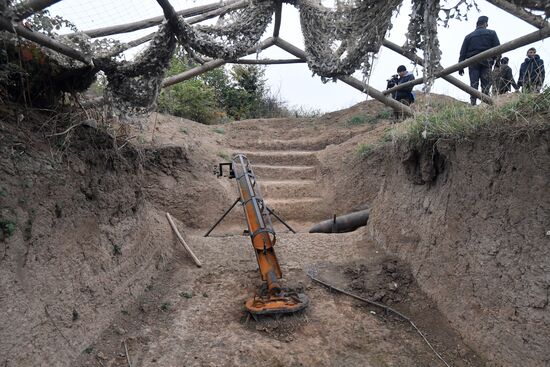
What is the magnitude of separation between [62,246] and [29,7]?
1.73m

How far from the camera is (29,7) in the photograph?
7.91 feet

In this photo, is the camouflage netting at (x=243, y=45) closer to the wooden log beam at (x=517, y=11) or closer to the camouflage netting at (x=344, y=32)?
the camouflage netting at (x=344, y=32)

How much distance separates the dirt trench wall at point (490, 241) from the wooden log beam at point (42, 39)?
343cm

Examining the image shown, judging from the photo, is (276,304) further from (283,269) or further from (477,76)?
Result: (477,76)

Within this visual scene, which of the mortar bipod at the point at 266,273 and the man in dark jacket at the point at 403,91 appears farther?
the man in dark jacket at the point at 403,91

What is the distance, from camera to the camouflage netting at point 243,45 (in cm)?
297

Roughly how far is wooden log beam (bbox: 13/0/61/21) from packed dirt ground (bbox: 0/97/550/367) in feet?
2.71

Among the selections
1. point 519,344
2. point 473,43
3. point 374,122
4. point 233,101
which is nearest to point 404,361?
point 519,344

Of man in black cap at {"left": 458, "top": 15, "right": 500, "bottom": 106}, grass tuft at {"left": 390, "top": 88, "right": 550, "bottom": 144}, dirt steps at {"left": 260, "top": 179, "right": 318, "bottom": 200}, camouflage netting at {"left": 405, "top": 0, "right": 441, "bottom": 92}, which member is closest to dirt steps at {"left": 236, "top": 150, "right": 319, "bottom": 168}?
dirt steps at {"left": 260, "top": 179, "right": 318, "bottom": 200}

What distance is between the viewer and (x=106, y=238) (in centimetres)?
372

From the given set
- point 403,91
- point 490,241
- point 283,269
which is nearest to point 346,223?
point 283,269

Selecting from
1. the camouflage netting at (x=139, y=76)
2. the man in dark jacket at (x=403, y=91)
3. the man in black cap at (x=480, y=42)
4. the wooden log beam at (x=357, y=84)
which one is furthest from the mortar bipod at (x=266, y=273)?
the man in dark jacket at (x=403, y=91)

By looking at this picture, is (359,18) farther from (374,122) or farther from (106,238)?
(374,122)

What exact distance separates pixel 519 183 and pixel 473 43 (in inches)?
145
